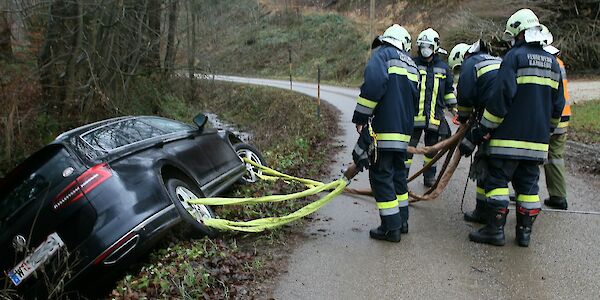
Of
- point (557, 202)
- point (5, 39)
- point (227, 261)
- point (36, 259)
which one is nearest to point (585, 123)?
point (557, 202)

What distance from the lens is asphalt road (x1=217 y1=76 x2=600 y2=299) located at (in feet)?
12.3

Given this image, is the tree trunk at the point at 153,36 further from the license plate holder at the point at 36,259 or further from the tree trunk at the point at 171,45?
the license plate holder at the point at 36,259

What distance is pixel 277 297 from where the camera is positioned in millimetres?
3746

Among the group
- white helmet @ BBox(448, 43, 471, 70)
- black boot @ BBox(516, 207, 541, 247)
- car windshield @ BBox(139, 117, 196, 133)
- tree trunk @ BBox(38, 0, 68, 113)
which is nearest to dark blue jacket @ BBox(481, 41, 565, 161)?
black boot @ BBox(516, 207, 541, 247)

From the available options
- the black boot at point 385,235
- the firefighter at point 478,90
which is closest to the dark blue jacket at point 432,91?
the firefighter at point 478,90

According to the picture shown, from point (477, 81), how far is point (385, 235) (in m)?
1.78

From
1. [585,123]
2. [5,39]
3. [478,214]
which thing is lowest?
[585,123]

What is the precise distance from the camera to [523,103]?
4.28 metres

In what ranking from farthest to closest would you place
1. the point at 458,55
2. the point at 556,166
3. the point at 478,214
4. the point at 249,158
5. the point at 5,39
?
the point at 5,39
the point at 249,158
the point at 458,55
the point at 556,166
the point at 478,214

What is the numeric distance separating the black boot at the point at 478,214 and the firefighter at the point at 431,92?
986 millimetres

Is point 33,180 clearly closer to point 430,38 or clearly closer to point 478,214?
point 478,214

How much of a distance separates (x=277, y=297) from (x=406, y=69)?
2381mm

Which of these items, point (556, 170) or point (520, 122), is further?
point (556, 170)

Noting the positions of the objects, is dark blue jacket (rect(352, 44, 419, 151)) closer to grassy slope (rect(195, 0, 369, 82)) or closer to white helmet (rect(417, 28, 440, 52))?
white helmet (rect(417, 28, 440, 52))
